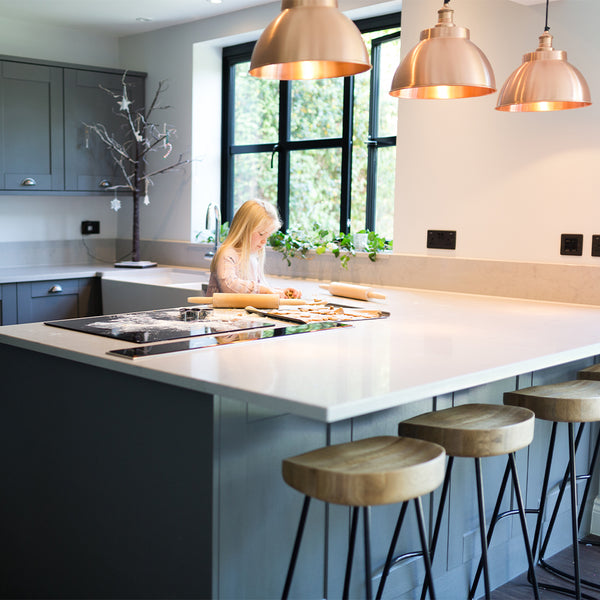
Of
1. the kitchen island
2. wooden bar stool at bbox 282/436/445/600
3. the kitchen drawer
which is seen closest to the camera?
wooden bar stool at bbox 282/436/445/600

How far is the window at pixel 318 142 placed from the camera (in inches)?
161

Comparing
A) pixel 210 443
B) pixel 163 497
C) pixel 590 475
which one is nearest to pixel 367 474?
pixel 210 443

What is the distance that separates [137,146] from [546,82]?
124 inches

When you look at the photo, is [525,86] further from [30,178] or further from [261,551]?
[30,178]

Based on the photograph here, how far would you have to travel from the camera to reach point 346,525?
202cm

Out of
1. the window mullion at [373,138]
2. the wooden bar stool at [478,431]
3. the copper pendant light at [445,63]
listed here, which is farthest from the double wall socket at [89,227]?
the wooden bar stool at [478,431]

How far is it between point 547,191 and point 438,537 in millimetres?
1621

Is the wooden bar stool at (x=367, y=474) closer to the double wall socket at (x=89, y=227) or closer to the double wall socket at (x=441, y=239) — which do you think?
the double wall socket at (x=441, y=239)

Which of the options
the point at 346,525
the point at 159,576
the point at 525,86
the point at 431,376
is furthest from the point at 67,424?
the point at 525,86

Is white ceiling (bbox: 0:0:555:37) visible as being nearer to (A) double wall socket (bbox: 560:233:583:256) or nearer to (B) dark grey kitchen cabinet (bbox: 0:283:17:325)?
(B) dark grey kitchen cabinet (bbox: 0:283:17:325)

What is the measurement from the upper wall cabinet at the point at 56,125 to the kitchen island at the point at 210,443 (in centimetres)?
241

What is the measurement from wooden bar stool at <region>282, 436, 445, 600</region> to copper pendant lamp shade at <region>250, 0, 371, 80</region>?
96 centimetres

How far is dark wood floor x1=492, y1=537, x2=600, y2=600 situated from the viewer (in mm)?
2502

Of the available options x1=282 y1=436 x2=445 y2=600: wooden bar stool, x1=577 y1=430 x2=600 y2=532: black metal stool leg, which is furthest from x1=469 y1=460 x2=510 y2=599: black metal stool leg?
x1=282 y1=436 x2=445 y2=600: wooden bar stool
